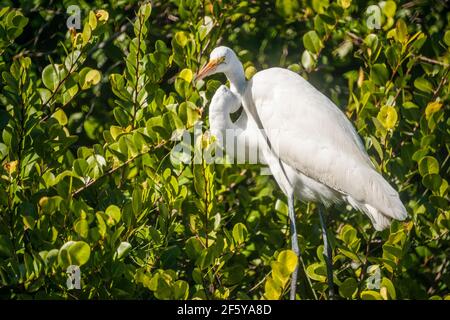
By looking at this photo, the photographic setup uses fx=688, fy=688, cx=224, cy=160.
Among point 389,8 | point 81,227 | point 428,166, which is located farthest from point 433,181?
point 81,227

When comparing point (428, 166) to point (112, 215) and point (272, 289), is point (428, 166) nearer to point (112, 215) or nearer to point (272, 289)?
point (272, 289)

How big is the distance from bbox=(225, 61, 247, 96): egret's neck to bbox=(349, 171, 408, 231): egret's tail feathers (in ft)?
2.24

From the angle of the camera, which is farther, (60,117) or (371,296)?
(60,117)

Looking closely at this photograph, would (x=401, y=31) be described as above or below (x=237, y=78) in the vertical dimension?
above

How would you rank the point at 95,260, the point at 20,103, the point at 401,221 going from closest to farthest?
the point at 95,260 → the point at 20,103 → the point at 401,221

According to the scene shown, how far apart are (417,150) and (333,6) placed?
2.20ft

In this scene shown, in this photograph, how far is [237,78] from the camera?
A: 281 cm

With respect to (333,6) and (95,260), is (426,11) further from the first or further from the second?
Answer: (95,260)

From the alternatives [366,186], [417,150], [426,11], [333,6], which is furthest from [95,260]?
[426,11]

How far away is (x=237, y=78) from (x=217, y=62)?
0.68ft

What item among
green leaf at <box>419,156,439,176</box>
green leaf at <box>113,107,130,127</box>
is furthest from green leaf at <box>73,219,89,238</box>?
green leaf at <box>419,156,439,176</box>

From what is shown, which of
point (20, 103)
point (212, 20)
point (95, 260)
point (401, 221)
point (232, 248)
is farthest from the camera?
point (212, 20)

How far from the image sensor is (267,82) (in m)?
2.79

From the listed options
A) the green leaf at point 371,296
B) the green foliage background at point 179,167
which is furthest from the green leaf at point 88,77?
the green leaf at point 371,296
